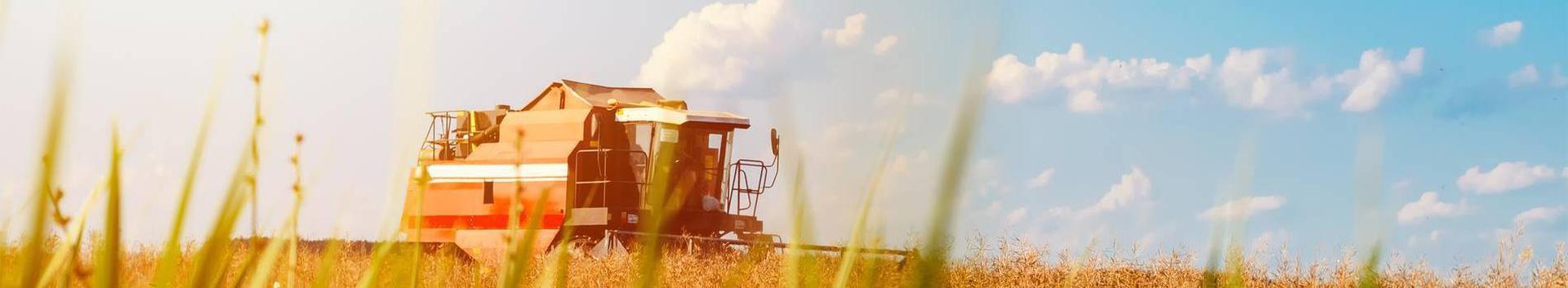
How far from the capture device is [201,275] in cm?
110

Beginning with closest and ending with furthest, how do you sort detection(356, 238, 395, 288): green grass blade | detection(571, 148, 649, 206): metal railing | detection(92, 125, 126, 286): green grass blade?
detection(92, 125, 126, 286): green grass blade
detection(356, 238, 395, 288): green grass blade
detection(571, 148, 649, 206): metal railing

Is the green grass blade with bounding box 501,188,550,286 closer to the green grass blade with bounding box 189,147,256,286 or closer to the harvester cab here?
the green grass blade with bounding box 189,147,256,286

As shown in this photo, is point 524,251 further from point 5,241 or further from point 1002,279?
point 1002,279

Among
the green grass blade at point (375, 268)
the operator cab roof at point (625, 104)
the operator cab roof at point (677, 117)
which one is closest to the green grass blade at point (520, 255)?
the green grass blade at point (375, 268)

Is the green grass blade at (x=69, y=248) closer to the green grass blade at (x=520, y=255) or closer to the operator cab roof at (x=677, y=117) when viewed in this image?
the green grass blade at (x=520, y=255)

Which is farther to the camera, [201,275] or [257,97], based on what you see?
[257,97]

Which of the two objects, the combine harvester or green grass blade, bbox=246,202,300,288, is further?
the combine harvester

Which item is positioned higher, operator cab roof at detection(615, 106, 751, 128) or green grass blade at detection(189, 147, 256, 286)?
operator cab roof at detection(615, 106, 751, 128)

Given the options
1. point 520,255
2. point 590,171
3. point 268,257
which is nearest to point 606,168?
point 590,171

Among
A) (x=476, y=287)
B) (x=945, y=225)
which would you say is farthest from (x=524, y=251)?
(x=476, y=287)

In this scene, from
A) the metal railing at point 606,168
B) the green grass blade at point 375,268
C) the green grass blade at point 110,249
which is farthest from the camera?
the metal railing at point 606,168

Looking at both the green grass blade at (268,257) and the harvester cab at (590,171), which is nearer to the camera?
the green grass blade at (268,257)

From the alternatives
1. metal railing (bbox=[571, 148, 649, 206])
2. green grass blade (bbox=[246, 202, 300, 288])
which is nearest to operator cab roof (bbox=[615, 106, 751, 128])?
metal railing (bbox=[571, 148, 649, 206])

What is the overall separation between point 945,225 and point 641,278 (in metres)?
0.30
